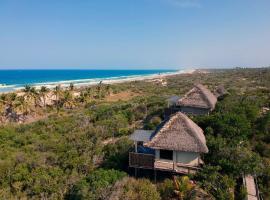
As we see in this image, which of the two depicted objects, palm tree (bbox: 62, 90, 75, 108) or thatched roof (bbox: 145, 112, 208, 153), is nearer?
thatched roof (bbox: 145, 112, 208, 153)

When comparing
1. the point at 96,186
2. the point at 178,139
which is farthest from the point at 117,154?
the point at 178,139

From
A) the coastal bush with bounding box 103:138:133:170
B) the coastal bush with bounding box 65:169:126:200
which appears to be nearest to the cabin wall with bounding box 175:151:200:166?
the coastal bush with bounding box 65:169:126:200

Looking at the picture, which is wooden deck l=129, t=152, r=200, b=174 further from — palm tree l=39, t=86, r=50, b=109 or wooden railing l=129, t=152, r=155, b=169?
palm tree l=39, t=86, r=50, b=109

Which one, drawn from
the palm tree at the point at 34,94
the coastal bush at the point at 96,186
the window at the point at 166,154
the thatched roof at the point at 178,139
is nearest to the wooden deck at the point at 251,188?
the thatched roof at the point at 178,139

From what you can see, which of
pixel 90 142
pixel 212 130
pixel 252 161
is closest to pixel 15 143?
pixel 90 142

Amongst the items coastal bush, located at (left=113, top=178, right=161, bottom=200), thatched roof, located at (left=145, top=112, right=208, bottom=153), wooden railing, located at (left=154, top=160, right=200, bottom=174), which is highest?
thatched roof, located at (left=145, top=112, right=208, bottom=153)

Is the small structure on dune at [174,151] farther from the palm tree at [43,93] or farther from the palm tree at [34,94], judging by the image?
the palm tree at [43,93]
